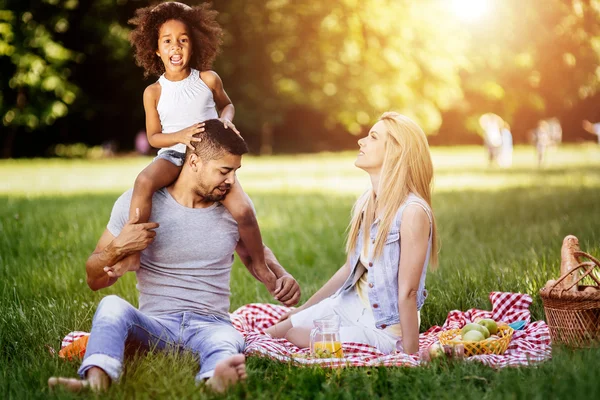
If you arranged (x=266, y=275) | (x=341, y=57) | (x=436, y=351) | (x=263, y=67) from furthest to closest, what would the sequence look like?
(x=263, y=67)
(x=341, y=57)
(x=266, y=275)
(x=436, y=351)

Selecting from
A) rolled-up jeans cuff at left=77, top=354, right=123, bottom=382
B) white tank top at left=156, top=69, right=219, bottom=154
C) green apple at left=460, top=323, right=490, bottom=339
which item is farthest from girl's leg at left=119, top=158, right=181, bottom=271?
green apple at left=460, top=323, right=490, bottom=339

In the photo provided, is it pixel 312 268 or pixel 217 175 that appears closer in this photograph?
pixel 217 175

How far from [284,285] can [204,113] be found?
4.26 feet

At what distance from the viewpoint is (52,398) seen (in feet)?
11.3

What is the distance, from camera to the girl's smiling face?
16.4 feet

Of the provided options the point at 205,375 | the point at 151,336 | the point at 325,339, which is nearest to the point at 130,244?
the point at 151,336

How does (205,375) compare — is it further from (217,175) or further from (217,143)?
(217,143)

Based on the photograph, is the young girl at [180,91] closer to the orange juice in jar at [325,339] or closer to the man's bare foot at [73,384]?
the orange juice in jar at [325,339]

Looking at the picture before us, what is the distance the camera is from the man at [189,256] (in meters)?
4.12

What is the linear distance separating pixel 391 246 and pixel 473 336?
2.21 feet

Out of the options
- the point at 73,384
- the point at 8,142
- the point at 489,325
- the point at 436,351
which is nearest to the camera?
the point at 73,384

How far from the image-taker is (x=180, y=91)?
4.98 m

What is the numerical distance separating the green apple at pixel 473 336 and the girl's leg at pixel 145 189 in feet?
6.12

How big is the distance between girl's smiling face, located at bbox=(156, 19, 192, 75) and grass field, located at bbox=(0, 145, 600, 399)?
1.77 m
